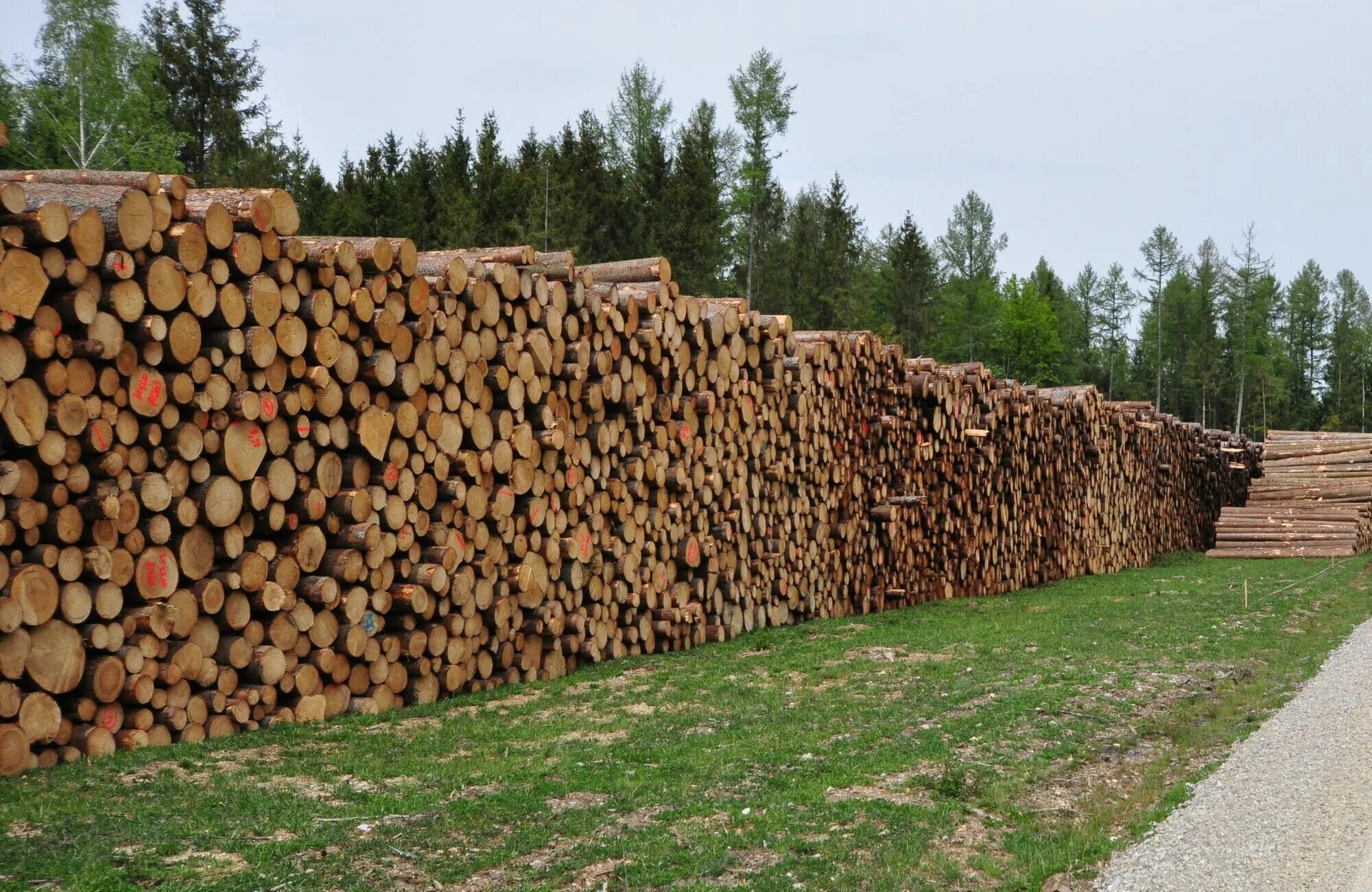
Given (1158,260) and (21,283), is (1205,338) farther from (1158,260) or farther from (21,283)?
(21,283)

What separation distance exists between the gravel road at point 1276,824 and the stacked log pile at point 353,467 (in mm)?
4962

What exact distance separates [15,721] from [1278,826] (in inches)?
244

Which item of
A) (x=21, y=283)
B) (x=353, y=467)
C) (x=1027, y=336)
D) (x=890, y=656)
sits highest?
(x=1027, y=336)

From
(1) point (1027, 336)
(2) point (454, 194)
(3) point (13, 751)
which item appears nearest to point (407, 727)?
(3) point (13, 751)

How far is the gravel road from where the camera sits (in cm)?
529

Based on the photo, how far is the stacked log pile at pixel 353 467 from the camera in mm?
6281

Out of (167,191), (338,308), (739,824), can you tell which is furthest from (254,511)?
(739,824)

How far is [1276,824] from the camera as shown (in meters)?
6.07

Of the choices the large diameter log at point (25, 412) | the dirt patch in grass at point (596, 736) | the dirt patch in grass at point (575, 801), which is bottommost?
the dirt patch in grass at point (596, 736)

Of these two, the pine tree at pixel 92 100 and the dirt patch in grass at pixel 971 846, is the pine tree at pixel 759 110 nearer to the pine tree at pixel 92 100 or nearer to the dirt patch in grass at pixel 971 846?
the pine tree at pixel 92 100

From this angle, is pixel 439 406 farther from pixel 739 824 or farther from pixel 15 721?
pixel 739 824

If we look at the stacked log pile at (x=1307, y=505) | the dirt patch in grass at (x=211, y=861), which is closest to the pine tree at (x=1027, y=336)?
the stacked log pile at (x=1307, y=505)

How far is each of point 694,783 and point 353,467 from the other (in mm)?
3243

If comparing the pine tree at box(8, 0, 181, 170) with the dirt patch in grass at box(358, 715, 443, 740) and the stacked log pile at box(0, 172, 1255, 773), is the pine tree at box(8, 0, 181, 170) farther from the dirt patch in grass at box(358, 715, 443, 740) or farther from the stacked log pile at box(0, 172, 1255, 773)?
the dirt patch in grass at box(358, 715, 443, 740)
